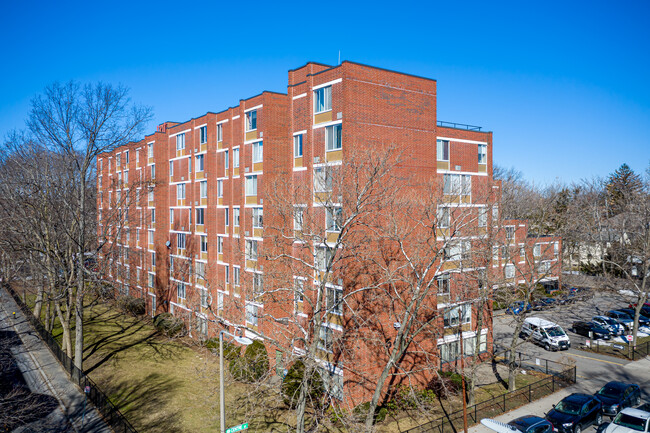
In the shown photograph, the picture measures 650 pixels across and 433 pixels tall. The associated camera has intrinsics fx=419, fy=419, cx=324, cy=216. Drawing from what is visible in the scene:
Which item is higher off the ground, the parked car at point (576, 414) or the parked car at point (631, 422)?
the parked car at point (631, 422)

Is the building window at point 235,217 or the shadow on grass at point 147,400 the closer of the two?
the shadow on grass at point 147,400

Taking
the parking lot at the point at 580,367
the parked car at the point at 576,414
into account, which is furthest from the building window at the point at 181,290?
the parked car at the point at 576,414

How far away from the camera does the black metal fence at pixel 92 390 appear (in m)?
21.4

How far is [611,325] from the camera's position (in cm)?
3716

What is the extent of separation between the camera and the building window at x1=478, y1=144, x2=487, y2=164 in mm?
31903

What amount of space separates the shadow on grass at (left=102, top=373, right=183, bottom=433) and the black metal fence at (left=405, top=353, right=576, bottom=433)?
502 inches

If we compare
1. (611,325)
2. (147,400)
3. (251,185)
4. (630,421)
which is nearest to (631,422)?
(630,421)

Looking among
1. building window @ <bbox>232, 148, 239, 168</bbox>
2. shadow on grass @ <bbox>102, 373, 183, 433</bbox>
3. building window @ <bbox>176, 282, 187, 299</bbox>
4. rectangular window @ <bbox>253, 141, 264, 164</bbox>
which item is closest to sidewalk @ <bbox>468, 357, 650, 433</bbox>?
shadow on grass @ <bbox>102, 373, 183, 433</bbox>

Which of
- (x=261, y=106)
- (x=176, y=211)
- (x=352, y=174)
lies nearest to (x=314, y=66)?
(x=261, y=106)

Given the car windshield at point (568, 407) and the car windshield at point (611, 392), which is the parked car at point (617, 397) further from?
the car windshield at point (568, 407)

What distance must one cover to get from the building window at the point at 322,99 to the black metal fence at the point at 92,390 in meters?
19.1

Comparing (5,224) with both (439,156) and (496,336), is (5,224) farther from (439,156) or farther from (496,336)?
(496,336)

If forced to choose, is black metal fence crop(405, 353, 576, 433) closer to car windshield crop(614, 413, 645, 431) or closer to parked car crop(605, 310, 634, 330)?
car windshield crop(614, 413, 645, 431)

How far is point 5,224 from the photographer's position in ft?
109
